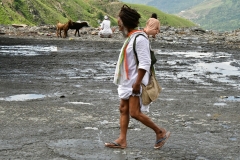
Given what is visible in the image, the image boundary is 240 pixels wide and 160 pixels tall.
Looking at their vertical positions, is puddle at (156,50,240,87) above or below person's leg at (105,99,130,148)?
below

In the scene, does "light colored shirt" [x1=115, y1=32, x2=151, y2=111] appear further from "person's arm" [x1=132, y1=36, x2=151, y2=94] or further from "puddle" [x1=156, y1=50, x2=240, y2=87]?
"puddle" [x1=156, y1=50, x2=240, y2=87]

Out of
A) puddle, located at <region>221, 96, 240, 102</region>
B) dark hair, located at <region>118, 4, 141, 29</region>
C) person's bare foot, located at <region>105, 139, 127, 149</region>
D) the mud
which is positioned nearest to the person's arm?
dark hair, located at <region>118, 4, 141, 29</region>

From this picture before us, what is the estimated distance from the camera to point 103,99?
370 inches

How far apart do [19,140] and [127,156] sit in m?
1.70

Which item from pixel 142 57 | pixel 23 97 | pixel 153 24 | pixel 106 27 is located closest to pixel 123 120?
Answer: pixel 142 57

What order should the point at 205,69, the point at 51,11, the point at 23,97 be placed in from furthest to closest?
the point at 51,11
the point at 205,69
the point at 23,97

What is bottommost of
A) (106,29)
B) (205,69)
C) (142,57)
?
(205,69)

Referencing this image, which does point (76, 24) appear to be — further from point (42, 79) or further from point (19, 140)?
point (19, 140)

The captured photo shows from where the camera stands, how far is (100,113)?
26.1 feet

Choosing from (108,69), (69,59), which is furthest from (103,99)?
(69,59)

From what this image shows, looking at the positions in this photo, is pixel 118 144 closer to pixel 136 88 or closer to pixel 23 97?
pixel 136 88

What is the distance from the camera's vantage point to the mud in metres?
5.71

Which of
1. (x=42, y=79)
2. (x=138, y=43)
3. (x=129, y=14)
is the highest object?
(x=129, y=14)

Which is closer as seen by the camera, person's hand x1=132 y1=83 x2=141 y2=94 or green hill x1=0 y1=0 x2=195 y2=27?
person's hand x1=132 y1=83 x2=141 y2=94
